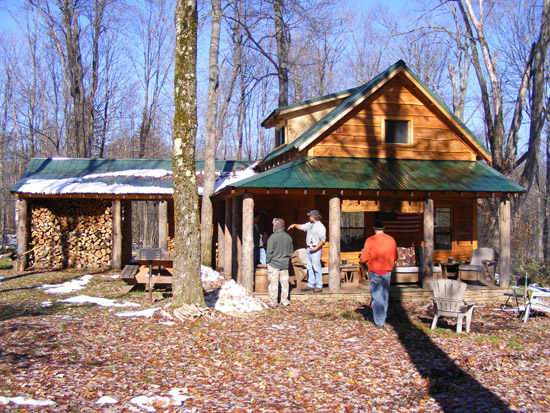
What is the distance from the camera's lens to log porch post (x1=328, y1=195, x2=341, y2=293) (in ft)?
42.6

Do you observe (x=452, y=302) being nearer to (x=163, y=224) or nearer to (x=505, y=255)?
(x=505, y=255)

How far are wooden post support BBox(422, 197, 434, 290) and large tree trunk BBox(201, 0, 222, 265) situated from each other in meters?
7.37

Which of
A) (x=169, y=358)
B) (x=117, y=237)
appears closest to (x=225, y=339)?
(x=169, y=358)

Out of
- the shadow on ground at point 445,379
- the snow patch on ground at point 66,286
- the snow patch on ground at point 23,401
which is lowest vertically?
the snow patch on ground at point 66,286

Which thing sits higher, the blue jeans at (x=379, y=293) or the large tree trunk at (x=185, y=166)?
the large tree trunk at (x=185, y=166)

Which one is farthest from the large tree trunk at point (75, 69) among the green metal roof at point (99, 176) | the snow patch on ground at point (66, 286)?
the snow patch on ground at point (66, 286)

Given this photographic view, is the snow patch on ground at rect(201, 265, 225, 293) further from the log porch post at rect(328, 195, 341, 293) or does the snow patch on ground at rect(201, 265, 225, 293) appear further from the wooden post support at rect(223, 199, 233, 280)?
the log porch post at rect(328, 195, 341, 293)

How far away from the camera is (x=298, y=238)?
16.3 m

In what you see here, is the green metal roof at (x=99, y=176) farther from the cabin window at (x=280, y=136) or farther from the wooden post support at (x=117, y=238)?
the cabin window at (x=280, y=136)

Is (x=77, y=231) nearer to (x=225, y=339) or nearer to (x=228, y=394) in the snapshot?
(x=225, y=339)

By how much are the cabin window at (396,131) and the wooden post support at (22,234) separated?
1342cm

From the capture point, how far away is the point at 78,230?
65.9 feet

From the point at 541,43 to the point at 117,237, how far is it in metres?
17.0

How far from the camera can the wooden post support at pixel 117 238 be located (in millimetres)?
19000
